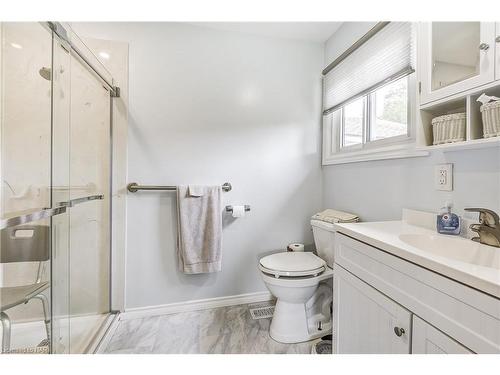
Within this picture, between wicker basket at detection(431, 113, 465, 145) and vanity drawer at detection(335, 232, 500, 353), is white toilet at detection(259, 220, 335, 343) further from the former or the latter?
wicker basket at detection(431, 113, 465, 145)

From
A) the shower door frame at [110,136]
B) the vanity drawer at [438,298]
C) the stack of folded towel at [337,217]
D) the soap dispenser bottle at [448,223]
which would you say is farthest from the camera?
the stack of folded towel at [337,217]

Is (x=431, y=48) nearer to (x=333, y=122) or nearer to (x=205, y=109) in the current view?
(x=333, y=122)

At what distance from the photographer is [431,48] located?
937 mm

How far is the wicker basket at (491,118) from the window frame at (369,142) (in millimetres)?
380

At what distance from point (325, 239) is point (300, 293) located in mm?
416

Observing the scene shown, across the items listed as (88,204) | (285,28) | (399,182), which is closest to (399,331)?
(399,182)

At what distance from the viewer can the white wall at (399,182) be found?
899 mm

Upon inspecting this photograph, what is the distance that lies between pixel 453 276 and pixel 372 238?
0.28m

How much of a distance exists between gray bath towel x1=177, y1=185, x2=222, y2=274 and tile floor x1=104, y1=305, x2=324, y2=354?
0.35m

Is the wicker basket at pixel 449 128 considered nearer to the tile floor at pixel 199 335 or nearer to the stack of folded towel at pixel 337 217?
the stack of folded towel at pixel 337 217

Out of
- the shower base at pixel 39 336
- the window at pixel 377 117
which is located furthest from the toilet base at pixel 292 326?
the window at pixel 377 117

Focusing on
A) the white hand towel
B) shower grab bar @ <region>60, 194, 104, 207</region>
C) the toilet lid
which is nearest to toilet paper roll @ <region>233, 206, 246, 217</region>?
the white hand towel

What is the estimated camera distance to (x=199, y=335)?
1493mm
